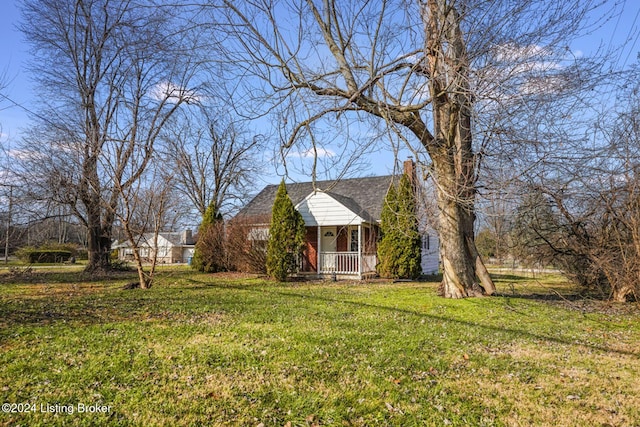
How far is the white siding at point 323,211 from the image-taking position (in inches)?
651

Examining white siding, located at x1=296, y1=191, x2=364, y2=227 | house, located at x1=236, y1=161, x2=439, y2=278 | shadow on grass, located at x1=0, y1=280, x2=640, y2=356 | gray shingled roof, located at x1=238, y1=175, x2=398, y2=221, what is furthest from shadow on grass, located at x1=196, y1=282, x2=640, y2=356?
gray shingled roof, located at x1=238, y1=175, x2=398, y2=221

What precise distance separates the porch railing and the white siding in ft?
4.72

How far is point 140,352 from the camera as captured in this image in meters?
4.62

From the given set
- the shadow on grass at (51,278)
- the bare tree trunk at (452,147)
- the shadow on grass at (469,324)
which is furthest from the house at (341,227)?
the shadow on grass at (51,278)

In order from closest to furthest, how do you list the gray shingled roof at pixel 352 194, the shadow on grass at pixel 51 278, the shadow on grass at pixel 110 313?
the shadow on grass at pixel 110 313 < the shadow on grass at pixel 51 278 < the gray shingled roof at pixel 352 194

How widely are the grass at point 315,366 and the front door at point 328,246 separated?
29.1 ft

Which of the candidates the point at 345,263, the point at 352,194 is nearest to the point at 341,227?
the point at 345,263

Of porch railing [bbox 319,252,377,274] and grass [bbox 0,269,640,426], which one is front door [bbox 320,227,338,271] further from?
grass [bbox 0,269,640,426]

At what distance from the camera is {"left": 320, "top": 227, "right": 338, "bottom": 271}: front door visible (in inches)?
666

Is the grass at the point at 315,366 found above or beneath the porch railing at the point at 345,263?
beneath

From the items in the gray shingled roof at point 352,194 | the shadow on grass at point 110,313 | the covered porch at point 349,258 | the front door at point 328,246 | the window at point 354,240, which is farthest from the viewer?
the gray shingled roof at point 352,194

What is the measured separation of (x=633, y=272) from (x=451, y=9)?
6.88 m

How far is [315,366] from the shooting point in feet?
14.1

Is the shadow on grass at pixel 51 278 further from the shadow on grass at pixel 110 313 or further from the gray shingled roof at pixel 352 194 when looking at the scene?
the gray shingled roof at pixel 352 194
